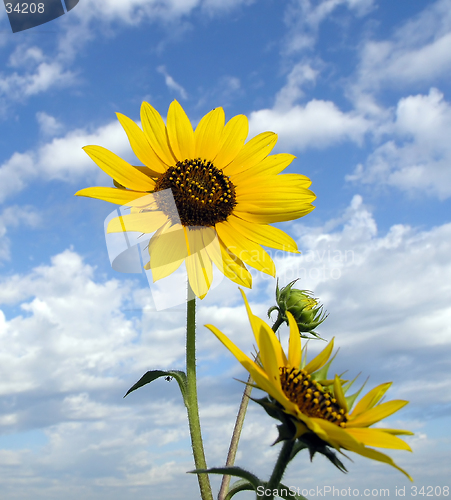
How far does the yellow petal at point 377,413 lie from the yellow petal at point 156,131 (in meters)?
2.45

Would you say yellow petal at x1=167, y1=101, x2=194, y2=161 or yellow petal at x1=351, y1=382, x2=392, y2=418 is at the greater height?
yellow petal at x1=167, y1=101, x2=194, y2=161

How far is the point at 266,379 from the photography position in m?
2.18

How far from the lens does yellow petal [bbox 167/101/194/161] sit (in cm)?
404

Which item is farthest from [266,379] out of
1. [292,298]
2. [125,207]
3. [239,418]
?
[292,298]

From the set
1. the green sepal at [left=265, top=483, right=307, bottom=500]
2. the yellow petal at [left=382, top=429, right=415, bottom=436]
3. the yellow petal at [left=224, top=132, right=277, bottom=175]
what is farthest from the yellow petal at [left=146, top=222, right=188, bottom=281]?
the yellow petal at [left=382, top=429, right=415, bottom=436]

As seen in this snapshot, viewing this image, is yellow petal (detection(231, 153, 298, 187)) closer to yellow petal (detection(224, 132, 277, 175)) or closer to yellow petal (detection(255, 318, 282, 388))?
yellow petal (detection(224, 132, 277, 175))

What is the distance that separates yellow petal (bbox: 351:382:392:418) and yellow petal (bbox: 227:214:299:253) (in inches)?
52.0

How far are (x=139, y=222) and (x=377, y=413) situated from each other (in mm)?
2038

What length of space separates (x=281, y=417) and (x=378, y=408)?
0.60 meters

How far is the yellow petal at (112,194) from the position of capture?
3.37m

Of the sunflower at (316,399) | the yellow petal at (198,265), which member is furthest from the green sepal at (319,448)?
the yellow petal at (198,265)

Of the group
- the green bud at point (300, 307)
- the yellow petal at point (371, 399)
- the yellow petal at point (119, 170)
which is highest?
the yellow petal at point (119, 170)

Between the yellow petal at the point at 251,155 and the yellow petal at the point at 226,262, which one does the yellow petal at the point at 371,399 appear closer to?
the yellow petal at the point at 226,262

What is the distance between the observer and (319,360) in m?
2.77
